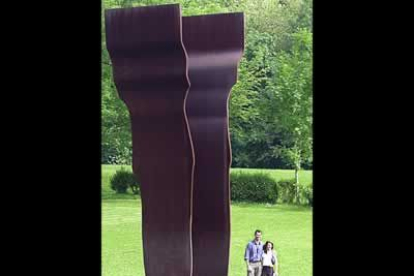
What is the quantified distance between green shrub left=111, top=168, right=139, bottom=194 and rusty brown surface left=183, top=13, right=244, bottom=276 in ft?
20.8

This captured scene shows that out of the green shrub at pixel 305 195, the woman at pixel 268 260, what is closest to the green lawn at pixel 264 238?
the green shrub at pixel 305 195

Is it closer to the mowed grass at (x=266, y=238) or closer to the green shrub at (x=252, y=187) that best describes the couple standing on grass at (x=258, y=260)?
the mowed grass at (x=266, y=238)

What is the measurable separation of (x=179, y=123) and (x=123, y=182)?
664 centimetres

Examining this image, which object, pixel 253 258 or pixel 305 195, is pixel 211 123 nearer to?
pixel 253 258

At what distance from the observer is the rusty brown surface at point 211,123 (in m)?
4.61

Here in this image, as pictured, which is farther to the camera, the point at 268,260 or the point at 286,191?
the point at 286,191

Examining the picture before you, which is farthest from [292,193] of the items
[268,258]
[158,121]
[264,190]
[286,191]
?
[158,121]

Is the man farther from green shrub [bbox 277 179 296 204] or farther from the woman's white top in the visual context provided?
green shrub [bbox 277 179 296 204]

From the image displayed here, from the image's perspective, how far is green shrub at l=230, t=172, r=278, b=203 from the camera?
9969mm

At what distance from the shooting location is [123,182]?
10.9 metres
